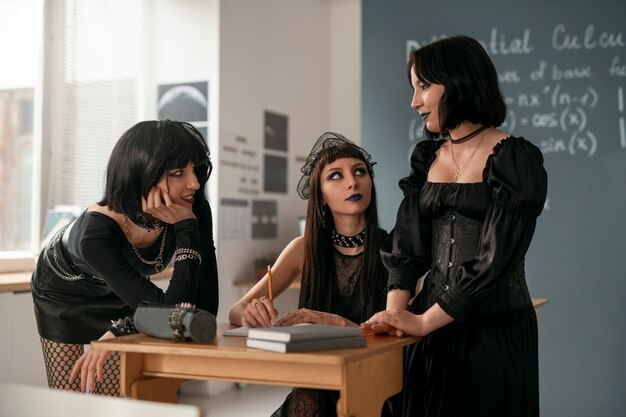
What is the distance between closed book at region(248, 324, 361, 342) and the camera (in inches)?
67.7

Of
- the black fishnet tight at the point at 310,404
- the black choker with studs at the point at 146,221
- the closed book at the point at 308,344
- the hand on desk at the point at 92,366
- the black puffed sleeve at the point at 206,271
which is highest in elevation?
the black choker with studs at the point at 146,221

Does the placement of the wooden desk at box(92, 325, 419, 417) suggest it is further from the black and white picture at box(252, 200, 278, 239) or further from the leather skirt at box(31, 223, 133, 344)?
the black and white picture at box(252, 200, 278, 239)

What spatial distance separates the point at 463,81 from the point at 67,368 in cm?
138

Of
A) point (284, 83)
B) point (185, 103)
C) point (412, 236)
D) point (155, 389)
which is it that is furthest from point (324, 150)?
point (284, 83)

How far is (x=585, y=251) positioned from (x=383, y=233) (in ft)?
5.83

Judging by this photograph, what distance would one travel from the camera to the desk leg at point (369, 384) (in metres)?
1.70

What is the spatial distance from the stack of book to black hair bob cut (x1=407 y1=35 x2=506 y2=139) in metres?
0.62

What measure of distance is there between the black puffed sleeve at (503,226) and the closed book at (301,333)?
30 cm

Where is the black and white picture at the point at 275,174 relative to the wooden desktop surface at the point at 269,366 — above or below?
above

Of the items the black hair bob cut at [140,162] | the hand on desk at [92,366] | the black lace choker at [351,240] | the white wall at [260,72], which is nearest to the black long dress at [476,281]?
the black lace choker at [351,240]

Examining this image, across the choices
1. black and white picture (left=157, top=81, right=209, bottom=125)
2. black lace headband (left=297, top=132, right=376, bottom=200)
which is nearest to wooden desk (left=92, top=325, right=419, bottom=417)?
black lace headband (left=297, top=132, right=376, bottom=200)

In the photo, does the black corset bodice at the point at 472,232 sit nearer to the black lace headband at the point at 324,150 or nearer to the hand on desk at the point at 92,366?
the black lace headband at the point at 324,150

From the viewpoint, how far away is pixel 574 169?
4000 millimetres

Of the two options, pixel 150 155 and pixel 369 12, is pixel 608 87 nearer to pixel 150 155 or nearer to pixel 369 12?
pixel 369 12
